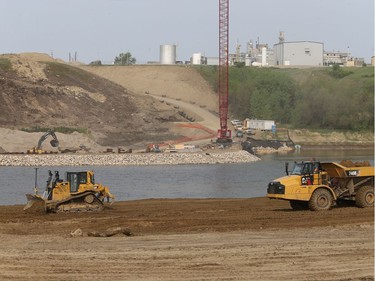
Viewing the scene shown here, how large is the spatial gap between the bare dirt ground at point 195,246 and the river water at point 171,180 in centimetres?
1475

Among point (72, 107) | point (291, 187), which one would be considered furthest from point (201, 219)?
point (72, 107)

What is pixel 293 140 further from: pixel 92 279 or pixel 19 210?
pixel 92 279

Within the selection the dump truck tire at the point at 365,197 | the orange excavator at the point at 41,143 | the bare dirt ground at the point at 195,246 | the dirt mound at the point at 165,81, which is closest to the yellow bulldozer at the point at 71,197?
the bare dirt ground at the point at 195,246

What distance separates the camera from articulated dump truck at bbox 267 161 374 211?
31.8m

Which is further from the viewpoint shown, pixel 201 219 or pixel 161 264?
pixel 201 219

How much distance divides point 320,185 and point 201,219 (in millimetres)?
4652

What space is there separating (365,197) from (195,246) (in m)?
11.3

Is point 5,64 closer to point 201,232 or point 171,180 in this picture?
point 171,180

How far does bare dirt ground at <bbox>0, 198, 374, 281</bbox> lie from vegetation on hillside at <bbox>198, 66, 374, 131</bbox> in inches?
3726

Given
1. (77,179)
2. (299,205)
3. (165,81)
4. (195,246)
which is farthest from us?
(165,81)

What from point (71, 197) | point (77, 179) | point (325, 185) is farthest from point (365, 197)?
point (71, 197)

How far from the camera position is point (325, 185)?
32125mm

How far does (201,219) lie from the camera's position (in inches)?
1203

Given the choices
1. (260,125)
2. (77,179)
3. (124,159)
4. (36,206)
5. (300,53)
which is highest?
(300,53)
